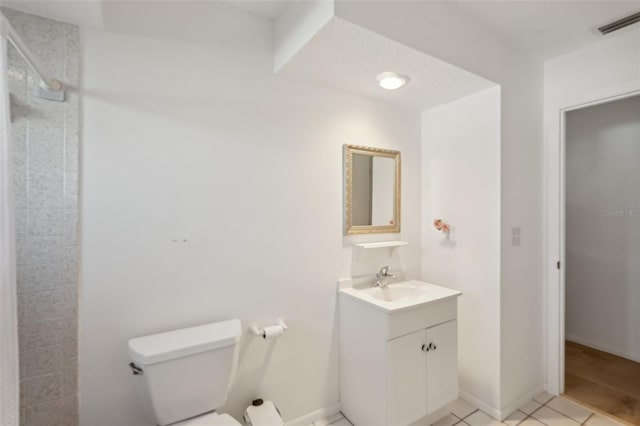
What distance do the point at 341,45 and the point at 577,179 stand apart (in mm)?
2919

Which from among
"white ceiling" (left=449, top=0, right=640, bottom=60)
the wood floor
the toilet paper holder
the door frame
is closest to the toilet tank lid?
the toilet paper holder

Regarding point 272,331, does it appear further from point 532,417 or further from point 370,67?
point 532,417

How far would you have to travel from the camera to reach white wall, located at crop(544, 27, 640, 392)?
1.93m

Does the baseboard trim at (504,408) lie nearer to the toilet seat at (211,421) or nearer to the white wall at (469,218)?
the white wall at (469,218)

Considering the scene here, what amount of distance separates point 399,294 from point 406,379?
0.58m

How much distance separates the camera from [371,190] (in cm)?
214

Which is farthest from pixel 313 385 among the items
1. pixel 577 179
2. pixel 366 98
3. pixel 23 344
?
pixel 577 179

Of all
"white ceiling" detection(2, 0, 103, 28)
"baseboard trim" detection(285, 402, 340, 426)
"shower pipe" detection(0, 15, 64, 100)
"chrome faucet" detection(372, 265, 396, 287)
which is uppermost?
"white ceiling" detection(2, 0, 103, 28)

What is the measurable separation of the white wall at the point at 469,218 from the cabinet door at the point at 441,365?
322 mm

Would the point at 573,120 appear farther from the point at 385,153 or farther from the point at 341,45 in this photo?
the point at 341,45

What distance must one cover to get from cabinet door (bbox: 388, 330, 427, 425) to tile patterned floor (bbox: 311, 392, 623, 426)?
1.21 feet

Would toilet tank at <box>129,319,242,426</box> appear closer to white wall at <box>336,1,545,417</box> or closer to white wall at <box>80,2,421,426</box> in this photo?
white wall at <box>80,2,421,426</box>

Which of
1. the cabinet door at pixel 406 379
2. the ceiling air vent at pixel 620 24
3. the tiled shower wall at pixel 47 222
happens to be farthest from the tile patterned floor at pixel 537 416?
the ceiling air vent at pixel 620 24

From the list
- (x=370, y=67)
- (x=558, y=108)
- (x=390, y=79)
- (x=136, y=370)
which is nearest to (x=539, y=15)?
(x=558, y=108)
